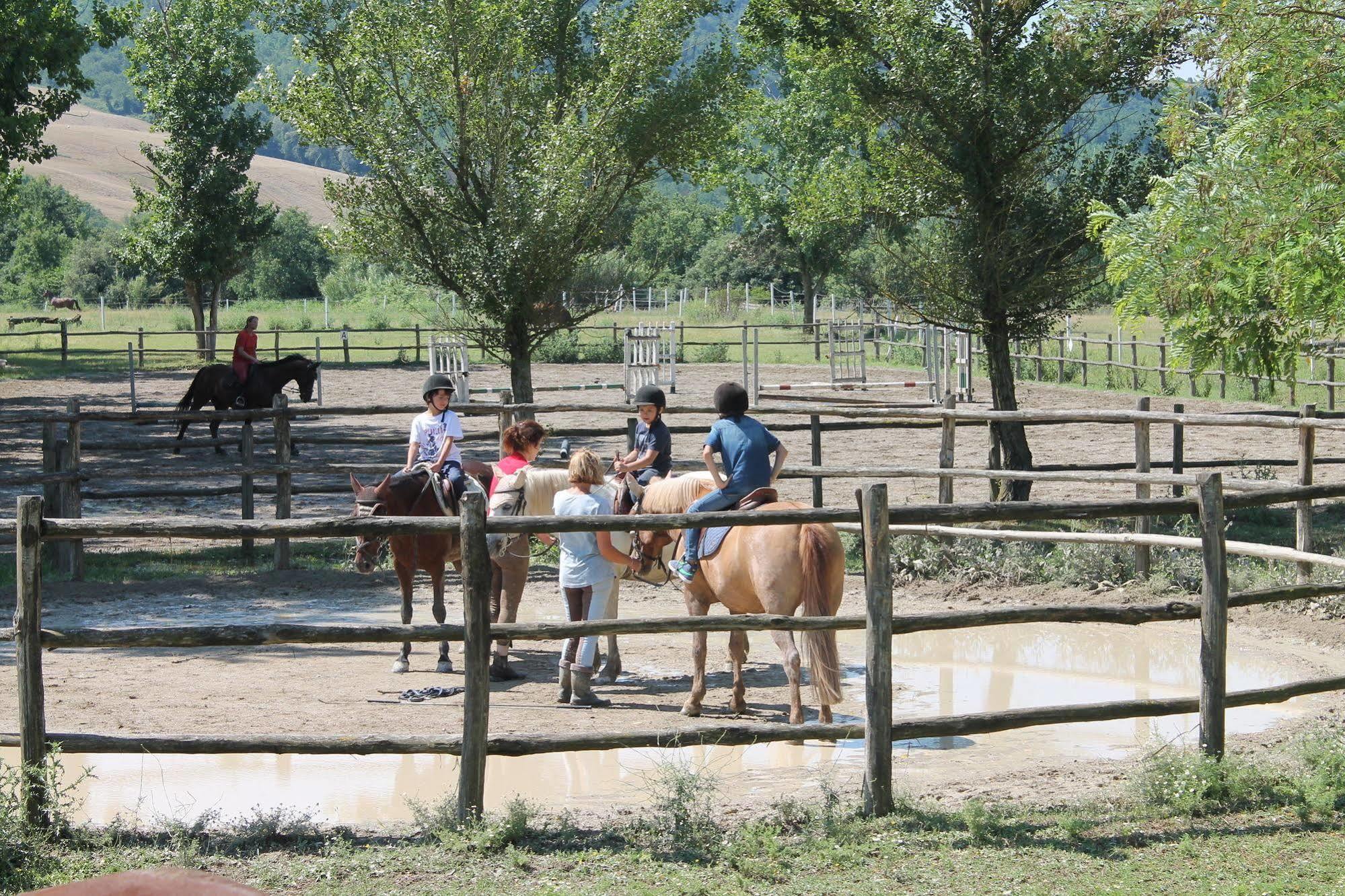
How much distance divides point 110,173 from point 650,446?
→ 17533 cm

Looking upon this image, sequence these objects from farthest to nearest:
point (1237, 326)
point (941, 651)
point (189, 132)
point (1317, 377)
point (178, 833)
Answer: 1. point (189, 132)
2. point (1317, 377)
3. point (941, 651)
4. point (1237, 326)
5. point (178, 833)

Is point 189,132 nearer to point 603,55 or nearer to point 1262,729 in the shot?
point 603,55

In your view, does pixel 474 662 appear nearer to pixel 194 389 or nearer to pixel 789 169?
pixel 194 389

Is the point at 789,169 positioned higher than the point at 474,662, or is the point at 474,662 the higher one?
the point at 789,169

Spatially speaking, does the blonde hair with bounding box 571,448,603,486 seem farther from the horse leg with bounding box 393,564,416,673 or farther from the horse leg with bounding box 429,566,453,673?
the horse leg with bounding box 393,564,416,673

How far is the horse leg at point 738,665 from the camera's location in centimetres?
765

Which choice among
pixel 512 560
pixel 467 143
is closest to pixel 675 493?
pixel 512 560

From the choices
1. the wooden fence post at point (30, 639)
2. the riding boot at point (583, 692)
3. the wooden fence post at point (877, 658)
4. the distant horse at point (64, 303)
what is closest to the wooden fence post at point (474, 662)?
the wooden fence post at point (877, 658)

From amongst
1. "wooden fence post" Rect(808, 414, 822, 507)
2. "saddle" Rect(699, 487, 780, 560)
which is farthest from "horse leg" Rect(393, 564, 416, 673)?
"wooden fence post" Rect(808, 414, 822, 507)

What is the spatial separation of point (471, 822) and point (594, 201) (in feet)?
41.7

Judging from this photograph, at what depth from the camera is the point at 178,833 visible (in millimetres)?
5195

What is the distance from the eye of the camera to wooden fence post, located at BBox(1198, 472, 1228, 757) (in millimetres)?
5914

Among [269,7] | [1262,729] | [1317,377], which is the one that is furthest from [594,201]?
[1317,377]

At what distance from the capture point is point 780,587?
24.0 feet
